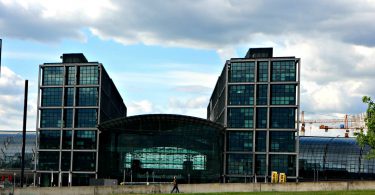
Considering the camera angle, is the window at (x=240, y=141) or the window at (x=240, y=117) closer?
the window at (x=240, y=141)

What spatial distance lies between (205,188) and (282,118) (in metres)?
73.0

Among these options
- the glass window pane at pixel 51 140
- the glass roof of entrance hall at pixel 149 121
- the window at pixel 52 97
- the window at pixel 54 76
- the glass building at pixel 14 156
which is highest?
the window at pixel 54 76

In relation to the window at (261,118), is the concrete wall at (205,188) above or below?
below

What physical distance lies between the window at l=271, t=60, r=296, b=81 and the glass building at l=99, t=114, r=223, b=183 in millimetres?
16947

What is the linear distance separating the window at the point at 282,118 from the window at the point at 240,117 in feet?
15.8

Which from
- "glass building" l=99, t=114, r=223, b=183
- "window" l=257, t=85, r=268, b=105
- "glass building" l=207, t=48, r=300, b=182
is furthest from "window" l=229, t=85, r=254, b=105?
"glass building" l=99, t=114, r=223, b=183

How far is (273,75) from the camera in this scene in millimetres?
130625

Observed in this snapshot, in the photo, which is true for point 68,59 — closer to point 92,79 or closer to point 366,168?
point 92,79

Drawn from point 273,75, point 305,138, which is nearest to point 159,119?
point 273,75

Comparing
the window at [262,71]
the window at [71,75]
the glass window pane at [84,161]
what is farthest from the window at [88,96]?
the window at [262,71]

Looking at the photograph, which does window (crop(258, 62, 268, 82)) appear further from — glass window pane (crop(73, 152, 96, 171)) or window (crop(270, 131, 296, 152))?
glass window pane (crop(73, 152, 96, 171))

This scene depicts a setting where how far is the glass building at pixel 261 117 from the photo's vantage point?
129m

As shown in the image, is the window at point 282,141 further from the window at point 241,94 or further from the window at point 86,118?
the window at point 86,118

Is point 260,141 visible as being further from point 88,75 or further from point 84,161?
point 88,75
